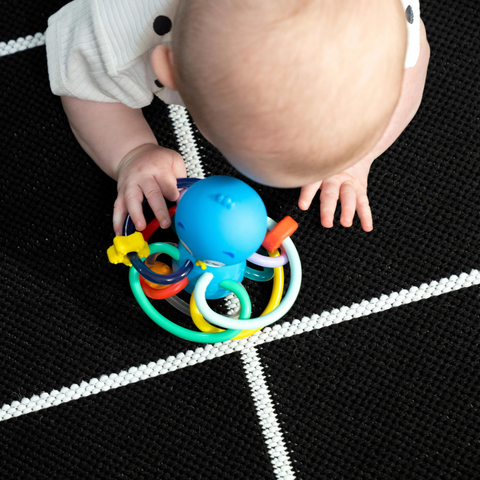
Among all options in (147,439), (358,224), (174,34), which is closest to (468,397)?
(358,224)

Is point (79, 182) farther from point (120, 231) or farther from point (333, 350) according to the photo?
point (333, 350)

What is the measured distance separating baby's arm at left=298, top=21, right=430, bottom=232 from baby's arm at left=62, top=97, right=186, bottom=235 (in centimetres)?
14

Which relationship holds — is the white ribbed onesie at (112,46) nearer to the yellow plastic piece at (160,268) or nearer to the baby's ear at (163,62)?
the baby's ear at (163,62)

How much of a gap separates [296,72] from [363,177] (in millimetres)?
261

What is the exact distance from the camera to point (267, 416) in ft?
1.77

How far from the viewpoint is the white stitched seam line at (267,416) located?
0.53 m

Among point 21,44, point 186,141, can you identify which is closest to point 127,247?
point 186,141

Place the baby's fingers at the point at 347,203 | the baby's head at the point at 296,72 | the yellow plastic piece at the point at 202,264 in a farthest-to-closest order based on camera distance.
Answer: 1. the baby's fingers at the point at 347,203
2. the yellow plastic piece at the point at 202,264
3. the baby's head at the point at 296,72

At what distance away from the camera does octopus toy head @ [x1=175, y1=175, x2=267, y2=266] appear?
0.39m

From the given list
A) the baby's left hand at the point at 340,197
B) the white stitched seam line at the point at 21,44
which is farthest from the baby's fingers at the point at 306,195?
the white stitched seam line at the point at 21,44

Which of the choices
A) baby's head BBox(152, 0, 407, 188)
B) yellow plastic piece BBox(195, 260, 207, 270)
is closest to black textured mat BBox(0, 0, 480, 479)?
yellow plastic piece BBox(195, 260, 207, 270)

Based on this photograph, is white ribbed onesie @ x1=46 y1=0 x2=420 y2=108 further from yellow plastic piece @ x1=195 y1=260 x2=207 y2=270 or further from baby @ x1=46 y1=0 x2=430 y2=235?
yellow plastic piece @ x1=195 y1=260 x2=207 y2=270

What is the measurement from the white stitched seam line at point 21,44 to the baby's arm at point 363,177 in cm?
34

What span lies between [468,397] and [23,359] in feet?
1.55
